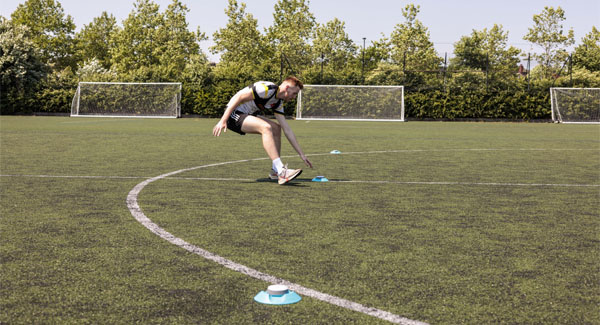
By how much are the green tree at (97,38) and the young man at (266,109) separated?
7563 centimetres

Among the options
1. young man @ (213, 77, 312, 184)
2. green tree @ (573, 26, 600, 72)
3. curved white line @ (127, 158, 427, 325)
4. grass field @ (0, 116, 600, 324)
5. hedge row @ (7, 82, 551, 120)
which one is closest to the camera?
curved white line @ (127, 158, 427, 325)

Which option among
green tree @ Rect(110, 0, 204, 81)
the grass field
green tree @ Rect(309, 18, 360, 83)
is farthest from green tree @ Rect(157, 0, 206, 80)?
the grass field

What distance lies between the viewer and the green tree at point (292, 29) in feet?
221

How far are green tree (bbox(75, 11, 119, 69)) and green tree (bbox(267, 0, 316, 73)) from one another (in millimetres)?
21976

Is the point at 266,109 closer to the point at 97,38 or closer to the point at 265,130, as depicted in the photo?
the point at 265,130

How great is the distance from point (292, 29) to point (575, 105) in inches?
1677

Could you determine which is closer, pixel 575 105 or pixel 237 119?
pixel 237 119

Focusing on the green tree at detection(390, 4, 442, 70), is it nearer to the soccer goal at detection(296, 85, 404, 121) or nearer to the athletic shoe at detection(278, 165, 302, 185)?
the soccer goal at detection(296, 85, 404, 121)

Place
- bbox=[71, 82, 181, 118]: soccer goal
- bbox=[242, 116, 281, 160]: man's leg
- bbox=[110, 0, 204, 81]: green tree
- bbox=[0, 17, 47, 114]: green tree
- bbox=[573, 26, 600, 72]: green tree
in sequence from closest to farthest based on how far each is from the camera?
bbox=[242, 116, 281, 160]: man's leg < bbox=[71, 82, 181, 118]: soccer goal < bbox=[0, 17, 47, 114]: green tree < bbox=[573, 26, 600, 72]: green tree < bbox=[110, 0, 204, 81]: green tree

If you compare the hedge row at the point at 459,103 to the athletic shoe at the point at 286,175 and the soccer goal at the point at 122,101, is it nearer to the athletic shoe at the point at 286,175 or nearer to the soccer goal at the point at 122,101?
the soccer goal at the point at 122,101

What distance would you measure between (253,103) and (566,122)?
29132 mm

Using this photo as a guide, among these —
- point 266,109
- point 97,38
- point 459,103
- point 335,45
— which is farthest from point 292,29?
point 266,109

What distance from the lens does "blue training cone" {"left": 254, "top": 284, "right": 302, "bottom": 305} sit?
342 centimetres

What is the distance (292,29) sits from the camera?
71.7m
